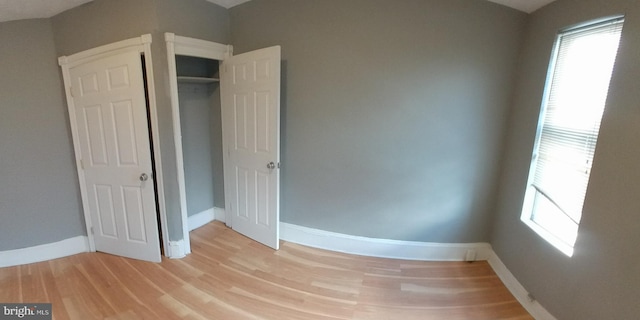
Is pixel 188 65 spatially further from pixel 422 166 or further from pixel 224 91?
pixel 422 166

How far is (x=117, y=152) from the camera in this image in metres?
2.36

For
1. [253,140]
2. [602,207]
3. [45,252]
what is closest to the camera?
[602,207]

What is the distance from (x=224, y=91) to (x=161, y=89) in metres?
0.70

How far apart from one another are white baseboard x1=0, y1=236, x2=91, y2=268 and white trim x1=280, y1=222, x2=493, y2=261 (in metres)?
2.32

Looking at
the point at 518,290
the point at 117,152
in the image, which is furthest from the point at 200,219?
the point at 518,290

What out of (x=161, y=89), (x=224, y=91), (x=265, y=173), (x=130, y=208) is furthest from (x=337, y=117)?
(x=130, y=208)

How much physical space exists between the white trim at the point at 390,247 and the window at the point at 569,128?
666 millimetres

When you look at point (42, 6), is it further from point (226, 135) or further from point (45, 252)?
point (45, 252)

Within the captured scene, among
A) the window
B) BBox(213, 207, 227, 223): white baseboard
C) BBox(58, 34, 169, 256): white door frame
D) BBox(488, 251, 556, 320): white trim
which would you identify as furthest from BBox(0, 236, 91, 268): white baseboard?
the window

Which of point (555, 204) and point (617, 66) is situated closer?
point (617, 66)

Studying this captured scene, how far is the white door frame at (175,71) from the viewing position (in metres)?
2.25

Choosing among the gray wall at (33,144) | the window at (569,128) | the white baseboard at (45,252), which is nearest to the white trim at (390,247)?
the window at (569,128)

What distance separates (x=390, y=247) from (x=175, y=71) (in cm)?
275

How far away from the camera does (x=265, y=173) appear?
2.64 meters
